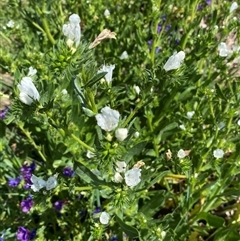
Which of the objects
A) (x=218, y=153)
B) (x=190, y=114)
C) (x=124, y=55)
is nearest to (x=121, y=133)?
(x=218, y=153)

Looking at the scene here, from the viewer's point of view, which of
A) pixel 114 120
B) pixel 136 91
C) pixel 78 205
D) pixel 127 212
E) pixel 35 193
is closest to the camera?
pixel 114 120

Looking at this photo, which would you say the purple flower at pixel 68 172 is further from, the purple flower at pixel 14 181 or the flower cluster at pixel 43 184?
the flower cluster at pixel 43 184

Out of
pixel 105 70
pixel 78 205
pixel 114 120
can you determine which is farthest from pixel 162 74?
pixel 78 205

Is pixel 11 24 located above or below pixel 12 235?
above

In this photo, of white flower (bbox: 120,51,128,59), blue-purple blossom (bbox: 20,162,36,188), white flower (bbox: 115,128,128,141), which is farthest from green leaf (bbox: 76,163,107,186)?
white flower (bbox: 120,51,128,59)

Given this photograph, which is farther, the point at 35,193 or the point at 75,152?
the point at 75,152

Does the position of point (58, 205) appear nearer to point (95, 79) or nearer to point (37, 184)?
point (37, 184)

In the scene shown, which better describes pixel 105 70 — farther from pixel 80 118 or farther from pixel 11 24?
pixel 11 24
